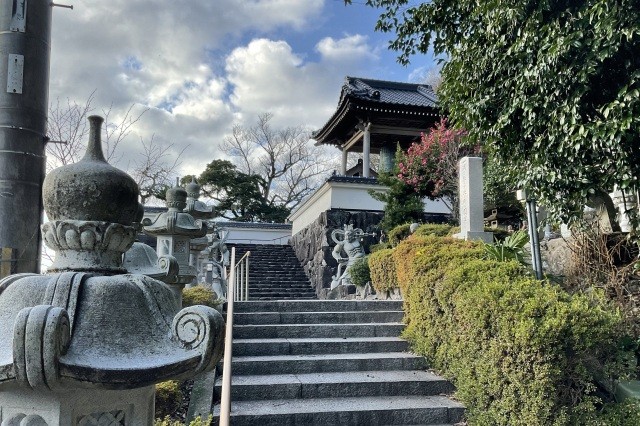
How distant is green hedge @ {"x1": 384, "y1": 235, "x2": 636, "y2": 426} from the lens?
10.4 feet

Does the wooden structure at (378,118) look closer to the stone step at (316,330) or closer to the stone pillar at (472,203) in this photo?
the stone pillar at (472,203)

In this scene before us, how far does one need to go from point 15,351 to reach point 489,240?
235 inches

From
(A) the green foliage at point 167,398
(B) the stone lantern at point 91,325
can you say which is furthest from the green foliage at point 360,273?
(B) the stone lantern at point 91,325

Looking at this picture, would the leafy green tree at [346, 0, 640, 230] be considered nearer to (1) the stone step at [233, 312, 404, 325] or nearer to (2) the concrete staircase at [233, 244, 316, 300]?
(1) the stone step at [233, 312, 404, 325]

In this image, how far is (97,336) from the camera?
128cm

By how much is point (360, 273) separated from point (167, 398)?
5600mm

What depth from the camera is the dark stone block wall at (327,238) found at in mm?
12427

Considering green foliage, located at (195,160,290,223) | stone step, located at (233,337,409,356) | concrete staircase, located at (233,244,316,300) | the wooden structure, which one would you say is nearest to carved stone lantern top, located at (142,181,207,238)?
stone step, located at (233,337,409,356)

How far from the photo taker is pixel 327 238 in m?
12.6

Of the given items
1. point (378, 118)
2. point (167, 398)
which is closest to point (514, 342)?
point (167, 398)

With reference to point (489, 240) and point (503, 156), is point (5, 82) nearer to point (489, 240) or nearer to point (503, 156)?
point (503, 156)

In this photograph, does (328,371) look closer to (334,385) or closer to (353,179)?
(334,385)

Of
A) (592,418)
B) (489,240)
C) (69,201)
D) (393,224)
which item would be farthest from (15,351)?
(393,224)

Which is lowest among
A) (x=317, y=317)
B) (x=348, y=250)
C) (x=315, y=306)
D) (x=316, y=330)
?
(x=316, y=330)
